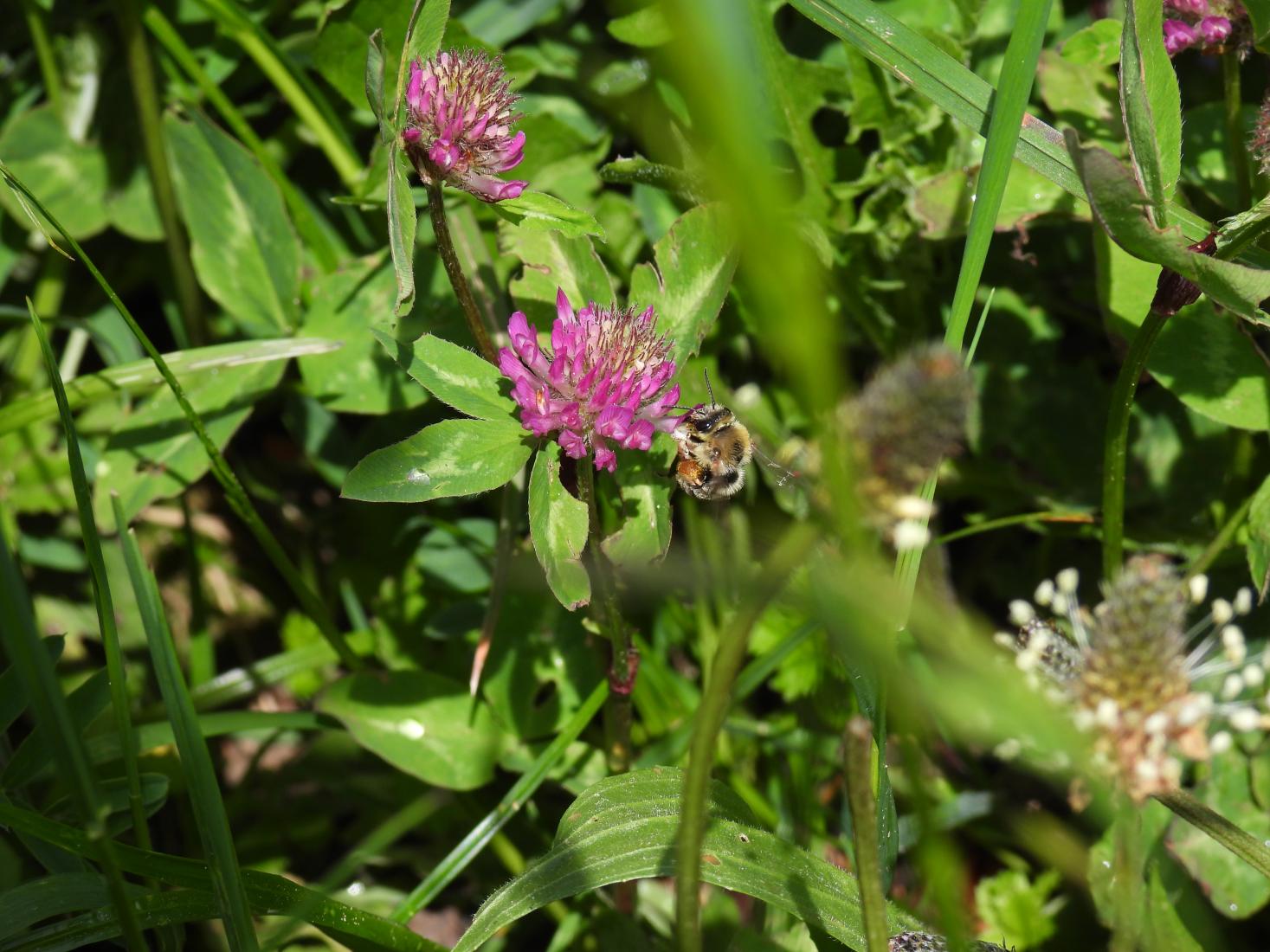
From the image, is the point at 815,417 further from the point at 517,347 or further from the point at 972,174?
the point at 972,174

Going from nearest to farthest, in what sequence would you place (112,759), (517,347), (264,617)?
1. (517,347)
2. (112,759)
3. (264,617)

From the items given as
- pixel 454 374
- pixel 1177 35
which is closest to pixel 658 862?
pixel 454 374

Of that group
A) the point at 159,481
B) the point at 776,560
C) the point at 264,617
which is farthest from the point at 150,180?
the point at 776,560

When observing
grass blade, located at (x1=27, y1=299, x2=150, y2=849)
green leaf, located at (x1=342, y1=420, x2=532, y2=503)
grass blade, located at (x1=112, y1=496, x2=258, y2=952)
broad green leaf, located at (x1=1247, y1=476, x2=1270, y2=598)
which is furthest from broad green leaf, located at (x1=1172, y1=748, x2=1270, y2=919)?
grass blade, located at (x1=27, y1=299, x2=150, y2=849)

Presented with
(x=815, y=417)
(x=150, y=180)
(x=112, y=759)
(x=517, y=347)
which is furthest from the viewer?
(x=150, y=180)

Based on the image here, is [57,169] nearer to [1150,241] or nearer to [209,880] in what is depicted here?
[209,880]

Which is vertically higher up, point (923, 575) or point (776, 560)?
point (776, 560)

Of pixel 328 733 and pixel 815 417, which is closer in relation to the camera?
pixel 815 417

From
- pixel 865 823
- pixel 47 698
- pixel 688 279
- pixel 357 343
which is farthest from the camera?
pixel 357 343
